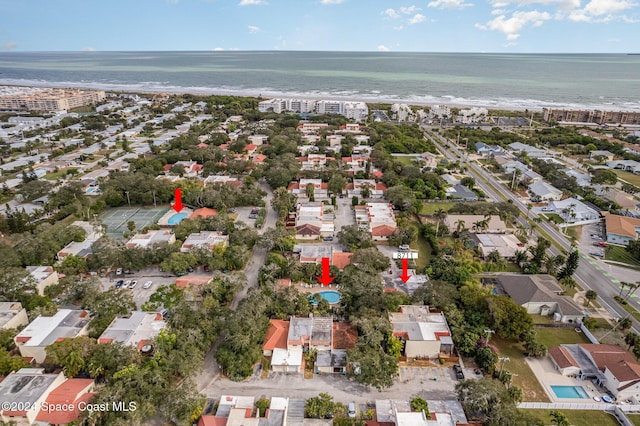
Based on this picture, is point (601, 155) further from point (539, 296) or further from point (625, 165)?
point (539, 296)

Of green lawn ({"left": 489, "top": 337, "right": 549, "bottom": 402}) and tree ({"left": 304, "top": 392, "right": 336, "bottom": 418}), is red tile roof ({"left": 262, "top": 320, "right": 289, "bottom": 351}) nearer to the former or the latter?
tree ({"left": 304, "top": 392, "right": 336, "bottom": 418})

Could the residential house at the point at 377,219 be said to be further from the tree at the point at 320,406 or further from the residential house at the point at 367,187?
the tree at the point at 320,406

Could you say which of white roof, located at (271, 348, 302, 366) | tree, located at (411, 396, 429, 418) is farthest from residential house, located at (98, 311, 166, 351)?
tree, located at (411, 396, 429, 418)

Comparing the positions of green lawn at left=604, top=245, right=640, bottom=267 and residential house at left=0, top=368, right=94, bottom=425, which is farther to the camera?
green lawn at left=604, top=245, right=640, bottom=267

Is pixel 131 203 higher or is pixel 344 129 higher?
pixel 344 129

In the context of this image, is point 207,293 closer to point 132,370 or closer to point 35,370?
point 132,370

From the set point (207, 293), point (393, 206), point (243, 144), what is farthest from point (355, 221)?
point (243, 144)
